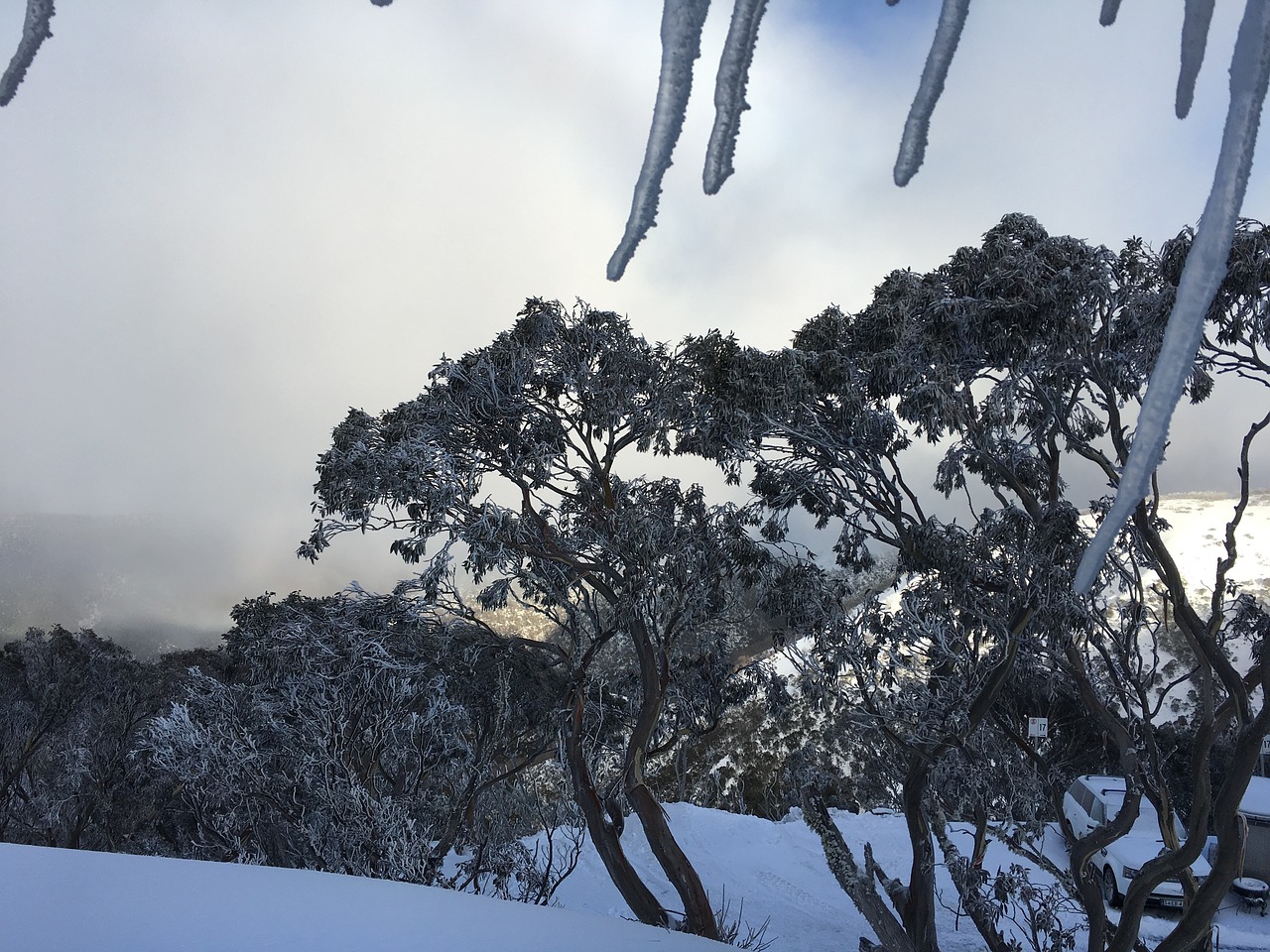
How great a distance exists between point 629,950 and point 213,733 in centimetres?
1031

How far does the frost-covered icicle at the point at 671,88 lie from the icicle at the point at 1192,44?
2.53 ft

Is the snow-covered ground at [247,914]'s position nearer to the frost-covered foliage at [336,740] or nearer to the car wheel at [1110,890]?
the frost-covered foliage at [336,740]

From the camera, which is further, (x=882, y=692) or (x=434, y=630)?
(x=434, y=630)

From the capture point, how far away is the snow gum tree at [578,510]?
9.72 meters

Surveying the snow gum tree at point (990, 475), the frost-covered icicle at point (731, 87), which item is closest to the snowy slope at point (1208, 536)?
the snow gum tree at point (990, 475)

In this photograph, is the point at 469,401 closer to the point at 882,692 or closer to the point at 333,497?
the point at 333,497

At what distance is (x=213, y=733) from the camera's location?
10680 millimetres

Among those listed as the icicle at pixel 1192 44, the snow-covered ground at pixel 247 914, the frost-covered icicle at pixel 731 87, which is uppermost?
the icicle at pixel 1192 44

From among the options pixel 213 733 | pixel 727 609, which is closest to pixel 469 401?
pixel 727 609

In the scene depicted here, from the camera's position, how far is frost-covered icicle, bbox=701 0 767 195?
1.41 meters

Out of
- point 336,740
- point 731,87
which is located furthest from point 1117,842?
point 731,87

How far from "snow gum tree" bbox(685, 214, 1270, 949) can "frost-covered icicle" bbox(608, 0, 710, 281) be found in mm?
6719

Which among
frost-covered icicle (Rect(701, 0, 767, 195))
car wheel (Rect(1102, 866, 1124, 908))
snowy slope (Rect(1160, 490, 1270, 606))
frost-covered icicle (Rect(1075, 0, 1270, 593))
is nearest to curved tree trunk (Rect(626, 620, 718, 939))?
car wheel (Rect(1102, 866, 1124, 908))

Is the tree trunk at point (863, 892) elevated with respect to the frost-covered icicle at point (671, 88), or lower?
lower
